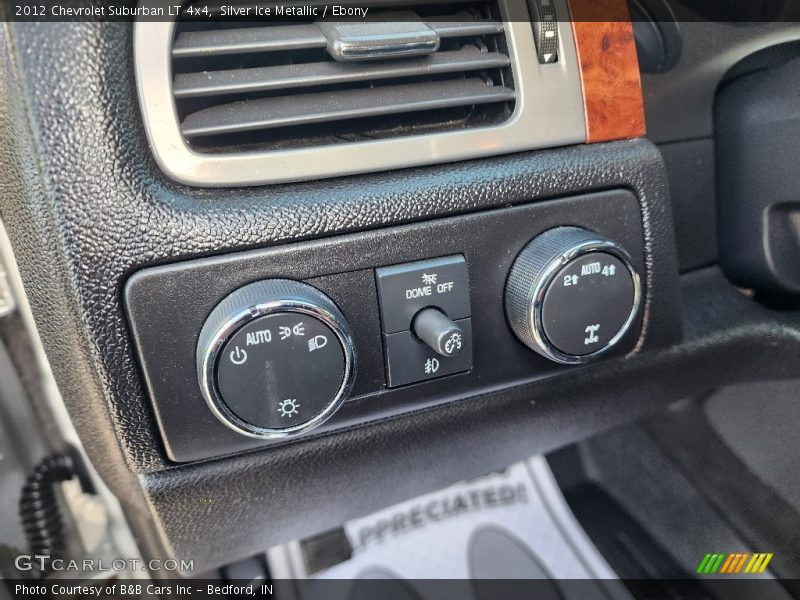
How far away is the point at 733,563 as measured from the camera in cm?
86

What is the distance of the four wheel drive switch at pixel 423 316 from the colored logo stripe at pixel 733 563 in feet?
1.94

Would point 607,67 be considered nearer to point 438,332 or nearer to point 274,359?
point 438,332

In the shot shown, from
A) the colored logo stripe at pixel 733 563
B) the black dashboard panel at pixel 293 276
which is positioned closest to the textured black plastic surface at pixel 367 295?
the black dashboard panel at pixel 293 276

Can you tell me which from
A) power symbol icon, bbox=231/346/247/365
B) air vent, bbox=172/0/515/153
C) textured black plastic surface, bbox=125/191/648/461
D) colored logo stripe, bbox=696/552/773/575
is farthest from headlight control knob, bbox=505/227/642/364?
colored logo stripe, bbox=696/552/773/575

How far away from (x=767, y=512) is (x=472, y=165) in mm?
642

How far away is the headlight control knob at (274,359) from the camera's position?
1.51ft

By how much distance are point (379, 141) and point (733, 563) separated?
0.77 m

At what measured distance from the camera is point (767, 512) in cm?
82

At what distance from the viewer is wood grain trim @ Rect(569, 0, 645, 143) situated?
0.57m

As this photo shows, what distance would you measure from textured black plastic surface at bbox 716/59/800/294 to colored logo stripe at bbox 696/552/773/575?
374 millimetres

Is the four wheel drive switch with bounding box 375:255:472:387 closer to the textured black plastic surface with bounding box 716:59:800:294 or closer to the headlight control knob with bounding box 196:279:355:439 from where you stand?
the headlight control knob with bounding box 196:279:355:439

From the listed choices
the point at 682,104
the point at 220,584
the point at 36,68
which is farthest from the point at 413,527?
the point at 36,68

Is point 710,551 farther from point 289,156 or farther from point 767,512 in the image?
point 289,156

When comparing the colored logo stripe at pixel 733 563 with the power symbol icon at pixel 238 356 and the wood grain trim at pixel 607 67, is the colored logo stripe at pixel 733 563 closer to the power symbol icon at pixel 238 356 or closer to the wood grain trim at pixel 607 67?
the wood grain trim at pixel 607 67
